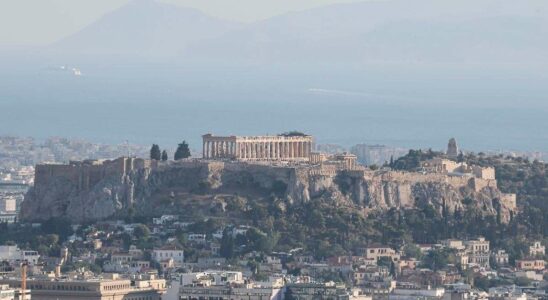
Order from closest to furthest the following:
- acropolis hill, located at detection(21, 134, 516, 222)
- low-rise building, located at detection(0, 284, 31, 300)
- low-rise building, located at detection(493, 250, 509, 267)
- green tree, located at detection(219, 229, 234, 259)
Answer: low-rise building, located at detection(0, 284, 31, 300)
green tree, located at detection(219, 229, 234, 259)
low-rise building, located at detection(493, 250, 509, 267)
acropolis hill, located at detection(21, 134, 516, 222)

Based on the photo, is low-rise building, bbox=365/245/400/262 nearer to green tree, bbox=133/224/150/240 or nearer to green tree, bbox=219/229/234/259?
green tree, bbox=219/229/234/259

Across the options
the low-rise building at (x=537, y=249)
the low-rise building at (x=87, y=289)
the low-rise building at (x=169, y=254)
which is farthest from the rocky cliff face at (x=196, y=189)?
the low-rise building at (x=87, y=289)

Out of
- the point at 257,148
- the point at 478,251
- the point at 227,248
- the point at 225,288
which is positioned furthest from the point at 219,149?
the point at 225,288

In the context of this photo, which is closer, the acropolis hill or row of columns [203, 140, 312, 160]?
the acropolis hill

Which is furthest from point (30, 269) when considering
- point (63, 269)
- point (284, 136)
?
point (284, 136)

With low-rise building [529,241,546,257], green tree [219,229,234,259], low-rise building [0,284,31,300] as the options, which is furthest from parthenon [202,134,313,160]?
low-rise building [0,284,31,300]

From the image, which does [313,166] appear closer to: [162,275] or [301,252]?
[301,252]
